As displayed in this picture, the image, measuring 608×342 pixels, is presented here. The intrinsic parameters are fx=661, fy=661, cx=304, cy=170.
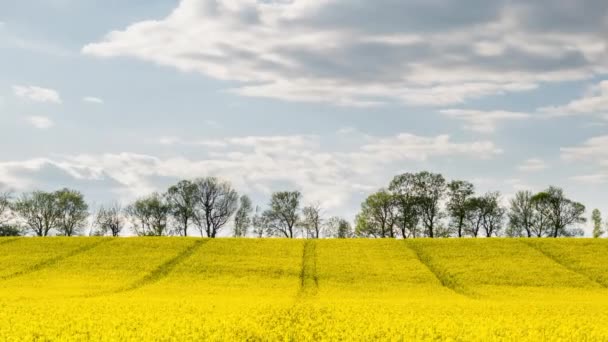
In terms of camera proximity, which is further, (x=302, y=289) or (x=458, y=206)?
(x=458, y=206)

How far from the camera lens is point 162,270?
63.7 metres

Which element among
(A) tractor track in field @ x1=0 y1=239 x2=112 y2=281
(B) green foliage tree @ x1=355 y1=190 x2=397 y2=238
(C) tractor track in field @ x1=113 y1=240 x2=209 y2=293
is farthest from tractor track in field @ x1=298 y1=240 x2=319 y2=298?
(B) green foliage tree @ x1=355 y1=190 x2=397 y2=238

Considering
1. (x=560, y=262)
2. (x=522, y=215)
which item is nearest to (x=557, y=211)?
(x=522, y=215)

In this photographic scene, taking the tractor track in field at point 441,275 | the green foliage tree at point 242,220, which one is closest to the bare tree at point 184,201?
the green foliage tree at point 242,220

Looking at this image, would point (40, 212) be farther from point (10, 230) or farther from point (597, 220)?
point (597, 220)

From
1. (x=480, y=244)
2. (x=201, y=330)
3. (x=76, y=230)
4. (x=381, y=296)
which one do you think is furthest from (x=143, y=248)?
(x=76, y=230)

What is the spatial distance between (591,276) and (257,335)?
48049 millimetres

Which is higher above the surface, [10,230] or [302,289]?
[10,230]

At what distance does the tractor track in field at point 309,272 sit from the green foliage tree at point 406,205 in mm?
44471

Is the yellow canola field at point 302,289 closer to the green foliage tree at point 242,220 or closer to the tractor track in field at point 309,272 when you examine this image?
the tractor track in field at point 309,272

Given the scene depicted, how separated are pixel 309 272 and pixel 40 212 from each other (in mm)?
89985

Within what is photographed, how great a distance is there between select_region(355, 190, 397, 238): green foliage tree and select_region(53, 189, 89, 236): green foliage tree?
189 ft

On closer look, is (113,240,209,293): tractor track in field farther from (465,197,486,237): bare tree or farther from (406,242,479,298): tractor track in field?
(465,197,486,237): bare tree

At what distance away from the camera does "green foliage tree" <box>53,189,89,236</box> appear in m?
135
